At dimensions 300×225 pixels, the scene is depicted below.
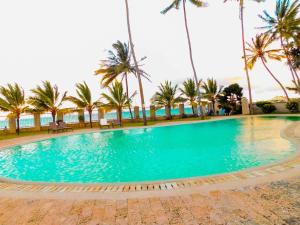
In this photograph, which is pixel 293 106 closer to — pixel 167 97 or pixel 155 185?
pixel 167 97

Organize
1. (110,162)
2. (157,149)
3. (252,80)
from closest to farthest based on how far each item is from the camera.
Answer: (110,162)
(157,149)
(252,80)

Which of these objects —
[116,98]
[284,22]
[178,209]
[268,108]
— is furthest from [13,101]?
[284,22]

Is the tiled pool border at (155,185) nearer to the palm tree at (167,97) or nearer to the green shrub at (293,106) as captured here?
the green shrub at (293,106)

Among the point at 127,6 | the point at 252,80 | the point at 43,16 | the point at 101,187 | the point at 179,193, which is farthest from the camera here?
the point at 252,80

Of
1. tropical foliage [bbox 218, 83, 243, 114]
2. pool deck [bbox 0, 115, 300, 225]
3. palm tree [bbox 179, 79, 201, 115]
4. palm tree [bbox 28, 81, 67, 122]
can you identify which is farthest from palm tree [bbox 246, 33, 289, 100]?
pool deck [bbox 0, 115, 300, 225]

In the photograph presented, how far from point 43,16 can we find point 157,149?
Result: 12131 mm

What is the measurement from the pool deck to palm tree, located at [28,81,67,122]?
1849cm

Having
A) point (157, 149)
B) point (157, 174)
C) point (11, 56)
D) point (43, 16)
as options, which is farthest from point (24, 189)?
point (11, 56)

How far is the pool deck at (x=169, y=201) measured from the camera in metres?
2.83

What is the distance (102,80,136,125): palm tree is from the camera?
23875 millimetres

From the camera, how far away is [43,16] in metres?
14.5

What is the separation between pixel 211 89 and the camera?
1103 inches

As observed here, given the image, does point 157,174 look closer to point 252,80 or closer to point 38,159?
point 38,159

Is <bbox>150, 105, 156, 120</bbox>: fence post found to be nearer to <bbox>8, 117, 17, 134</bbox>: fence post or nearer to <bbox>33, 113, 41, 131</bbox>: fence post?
<bbox>33, 113, 41, 131</bbox>: fence post
